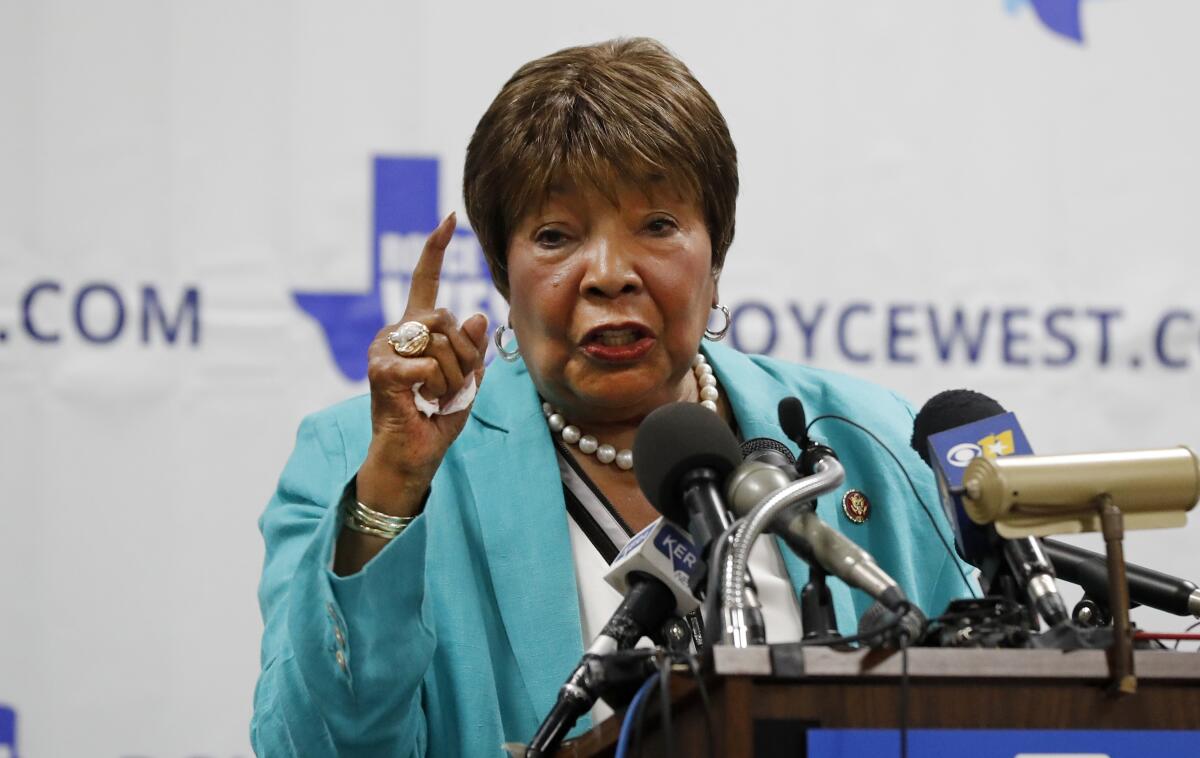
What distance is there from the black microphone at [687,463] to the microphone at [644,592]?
29 millimetres

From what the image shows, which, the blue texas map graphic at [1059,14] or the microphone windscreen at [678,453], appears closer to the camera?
the microphone windscreen at [678,453]

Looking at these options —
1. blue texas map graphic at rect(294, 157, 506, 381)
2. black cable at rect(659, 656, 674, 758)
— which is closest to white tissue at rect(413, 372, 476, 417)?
black cable at rect(659, 656, 674, 758)

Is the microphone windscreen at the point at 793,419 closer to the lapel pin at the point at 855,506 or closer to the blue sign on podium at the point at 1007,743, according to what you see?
the blue sign on podium at the point at 1007,743

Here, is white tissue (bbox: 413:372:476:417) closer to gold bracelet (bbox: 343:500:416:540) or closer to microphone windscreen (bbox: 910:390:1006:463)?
gold bracelet (bbox: 343:500:416:540)

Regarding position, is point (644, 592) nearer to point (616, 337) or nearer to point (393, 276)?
point (616, 337)

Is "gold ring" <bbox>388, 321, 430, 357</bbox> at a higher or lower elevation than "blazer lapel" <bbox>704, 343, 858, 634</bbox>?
higher

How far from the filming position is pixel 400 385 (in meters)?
1.72

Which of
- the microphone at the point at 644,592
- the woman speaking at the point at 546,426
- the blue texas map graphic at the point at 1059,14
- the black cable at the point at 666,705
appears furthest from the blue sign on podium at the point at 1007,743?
the blue texas map graphic at the point at 1059,14

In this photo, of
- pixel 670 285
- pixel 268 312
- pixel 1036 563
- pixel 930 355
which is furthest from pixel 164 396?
pixel 1036 563

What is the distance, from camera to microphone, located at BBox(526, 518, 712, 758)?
1.38m

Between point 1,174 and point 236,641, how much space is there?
3.24 feet

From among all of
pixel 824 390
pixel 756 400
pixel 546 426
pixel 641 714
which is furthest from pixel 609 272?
pixel 641 714

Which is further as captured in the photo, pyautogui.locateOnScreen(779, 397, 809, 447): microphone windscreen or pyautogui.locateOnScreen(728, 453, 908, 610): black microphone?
pyautogui.locateOnScreen(779, 397, 809, 447): microphone windscreen

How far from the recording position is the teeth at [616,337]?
213 cm
